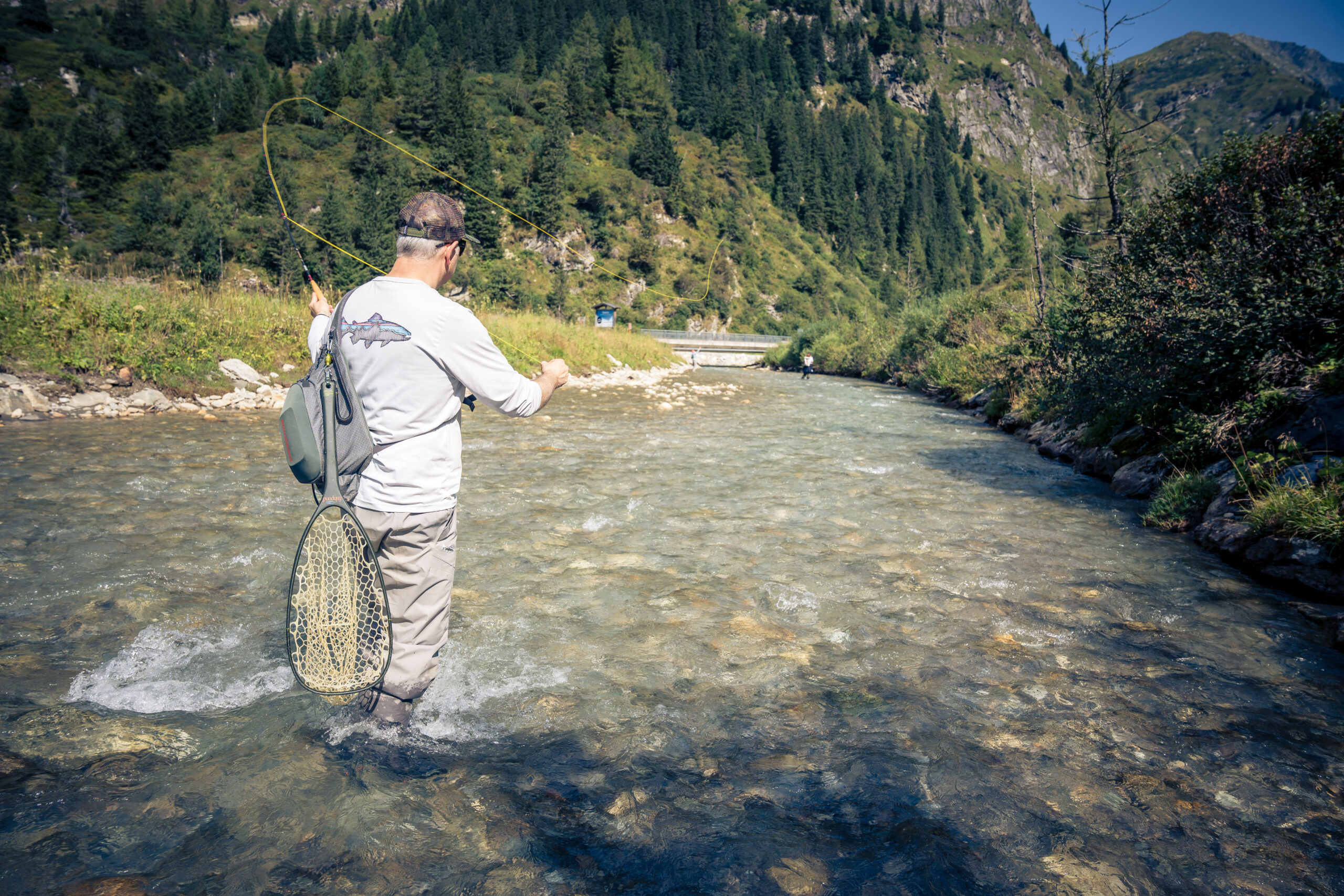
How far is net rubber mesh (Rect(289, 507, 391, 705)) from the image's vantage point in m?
3.04

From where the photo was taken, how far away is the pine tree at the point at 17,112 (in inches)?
3169

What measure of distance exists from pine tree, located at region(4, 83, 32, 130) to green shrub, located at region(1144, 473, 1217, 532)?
112 meters

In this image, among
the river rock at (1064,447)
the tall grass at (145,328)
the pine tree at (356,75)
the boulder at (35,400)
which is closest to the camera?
the boulder at (35,400)

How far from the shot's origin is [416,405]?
3035 millimetres

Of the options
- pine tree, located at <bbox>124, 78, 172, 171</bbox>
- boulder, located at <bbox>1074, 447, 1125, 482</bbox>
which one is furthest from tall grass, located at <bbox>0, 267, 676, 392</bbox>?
pine tree, located at <bbox>124, 78, 172, 171</bbox>

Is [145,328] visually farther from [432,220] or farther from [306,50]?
[306,50]

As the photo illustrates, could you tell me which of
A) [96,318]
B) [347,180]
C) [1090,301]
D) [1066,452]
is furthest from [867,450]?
[347,180]

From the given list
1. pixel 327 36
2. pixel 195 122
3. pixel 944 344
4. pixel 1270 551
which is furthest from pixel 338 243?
pixel 327 36

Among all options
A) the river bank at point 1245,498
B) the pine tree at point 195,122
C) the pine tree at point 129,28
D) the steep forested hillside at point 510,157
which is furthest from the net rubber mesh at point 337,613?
the pine tree at point 129,28

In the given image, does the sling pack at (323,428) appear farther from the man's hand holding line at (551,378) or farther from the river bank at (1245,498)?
the river bank at (1245,498)

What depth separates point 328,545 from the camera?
3189 millimetres

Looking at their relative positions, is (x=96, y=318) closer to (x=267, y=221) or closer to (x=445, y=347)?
(x=445, y=347)

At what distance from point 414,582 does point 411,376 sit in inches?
37.0

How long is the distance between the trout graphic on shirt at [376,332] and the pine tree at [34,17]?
547 feet
